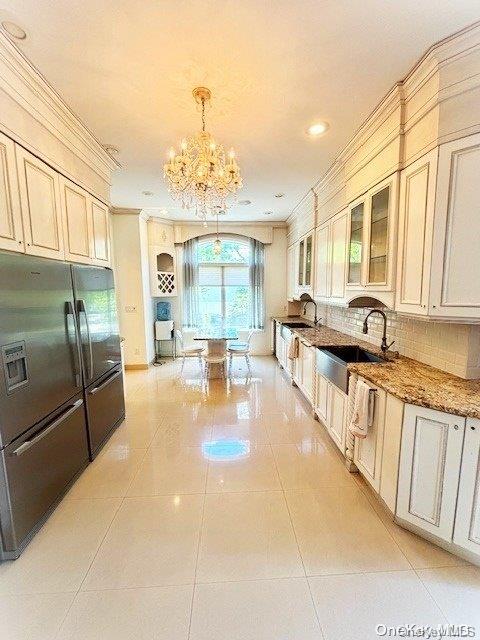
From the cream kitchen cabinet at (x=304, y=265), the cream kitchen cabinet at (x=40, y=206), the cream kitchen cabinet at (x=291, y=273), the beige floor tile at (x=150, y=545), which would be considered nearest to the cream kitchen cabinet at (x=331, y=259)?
the cream kitchen cabinet at (x=304, y=265)

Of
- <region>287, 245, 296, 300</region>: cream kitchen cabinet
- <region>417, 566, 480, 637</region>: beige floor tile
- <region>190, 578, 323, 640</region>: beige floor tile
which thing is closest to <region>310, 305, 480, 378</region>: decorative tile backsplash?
<region>417, 566, 480, 637</region>: beige floor tile

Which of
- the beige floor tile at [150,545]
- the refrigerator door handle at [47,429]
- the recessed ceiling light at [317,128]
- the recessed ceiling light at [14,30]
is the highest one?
the recessed ceiling light at [317,128]

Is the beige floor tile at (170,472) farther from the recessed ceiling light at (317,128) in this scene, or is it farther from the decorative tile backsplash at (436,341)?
the recessed ceiling light at (317,128)

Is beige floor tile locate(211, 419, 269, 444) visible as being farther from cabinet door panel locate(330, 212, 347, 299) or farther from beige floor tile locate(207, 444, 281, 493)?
cabinet door panel locate(330, 212, 347, 299)

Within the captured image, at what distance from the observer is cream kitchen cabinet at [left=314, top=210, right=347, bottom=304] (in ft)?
10.4

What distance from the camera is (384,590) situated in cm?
145

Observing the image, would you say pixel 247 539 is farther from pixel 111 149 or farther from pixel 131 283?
pixel 131 283

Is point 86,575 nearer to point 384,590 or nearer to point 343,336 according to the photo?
point 384,590

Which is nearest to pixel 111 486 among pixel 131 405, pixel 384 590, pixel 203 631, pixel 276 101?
pixel 203 631

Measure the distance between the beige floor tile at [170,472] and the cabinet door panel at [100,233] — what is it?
2063 millimetres

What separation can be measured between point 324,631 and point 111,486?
1.72m

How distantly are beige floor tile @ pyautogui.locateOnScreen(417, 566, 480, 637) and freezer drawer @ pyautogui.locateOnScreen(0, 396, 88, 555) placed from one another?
232cm

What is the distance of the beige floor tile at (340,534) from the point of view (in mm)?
1585

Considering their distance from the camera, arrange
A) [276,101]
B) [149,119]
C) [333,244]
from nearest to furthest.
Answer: [276,101] → [149,119] → [333,244]
